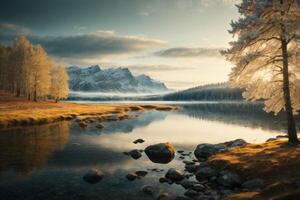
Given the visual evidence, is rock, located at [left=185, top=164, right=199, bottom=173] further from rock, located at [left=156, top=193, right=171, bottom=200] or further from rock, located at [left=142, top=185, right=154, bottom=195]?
rock, located at [left=156, top=193, right=171, bottom=200]

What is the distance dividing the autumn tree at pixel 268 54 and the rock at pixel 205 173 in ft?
30.2

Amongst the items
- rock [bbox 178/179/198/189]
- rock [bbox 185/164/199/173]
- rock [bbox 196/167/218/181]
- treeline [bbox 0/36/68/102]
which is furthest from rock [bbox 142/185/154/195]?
treeline [bbox 0/36/68/102]

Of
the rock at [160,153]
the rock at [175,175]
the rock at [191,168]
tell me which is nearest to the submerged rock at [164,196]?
the rock at [175,175]

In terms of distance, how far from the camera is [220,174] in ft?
83.2

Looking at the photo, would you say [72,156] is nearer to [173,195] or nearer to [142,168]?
[142,168]

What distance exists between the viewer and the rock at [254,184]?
2162 cm

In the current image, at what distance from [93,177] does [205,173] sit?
388 inches

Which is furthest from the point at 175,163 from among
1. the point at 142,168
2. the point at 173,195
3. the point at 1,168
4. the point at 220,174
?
the point at 1,168

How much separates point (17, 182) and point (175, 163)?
620 inches

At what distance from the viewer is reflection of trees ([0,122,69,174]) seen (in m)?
31.0

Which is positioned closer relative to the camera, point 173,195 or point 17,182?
point 173,195

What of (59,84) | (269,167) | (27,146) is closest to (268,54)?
(269,167)

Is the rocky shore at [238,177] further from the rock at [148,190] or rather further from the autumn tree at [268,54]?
the autumn tree at [268,54]

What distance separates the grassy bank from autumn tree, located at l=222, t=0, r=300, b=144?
168 inches
